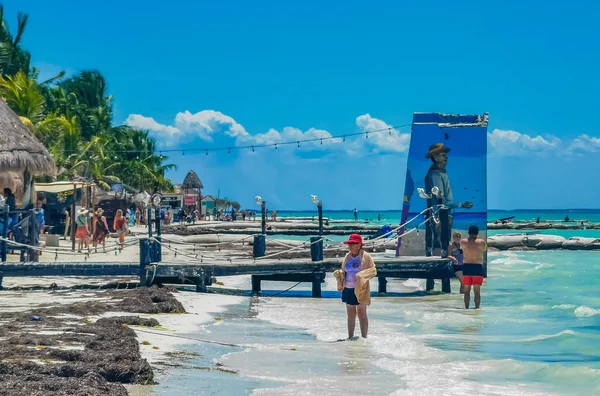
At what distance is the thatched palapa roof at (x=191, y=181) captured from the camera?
82.4 metres

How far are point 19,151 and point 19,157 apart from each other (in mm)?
198

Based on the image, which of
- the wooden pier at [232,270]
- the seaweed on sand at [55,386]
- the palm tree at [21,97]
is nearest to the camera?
the seaweed on sand at [55,386]

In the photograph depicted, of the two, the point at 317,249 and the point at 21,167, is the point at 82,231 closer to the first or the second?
the point at 21,167

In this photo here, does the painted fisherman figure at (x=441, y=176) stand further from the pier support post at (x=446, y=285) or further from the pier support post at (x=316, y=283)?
the pier support post at (x=316, y=283)

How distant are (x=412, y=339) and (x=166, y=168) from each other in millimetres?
66783

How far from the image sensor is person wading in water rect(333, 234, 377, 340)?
11359 millimetres

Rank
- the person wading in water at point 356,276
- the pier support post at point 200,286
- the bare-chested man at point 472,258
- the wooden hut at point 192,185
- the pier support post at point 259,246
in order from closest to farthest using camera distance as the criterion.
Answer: the person wading in water at point 356,276 → the bare-chested man at point 472,258 → the pier support post at point 200,286 → the pier support post at point 259,246 → the wooden hut at point 192,185

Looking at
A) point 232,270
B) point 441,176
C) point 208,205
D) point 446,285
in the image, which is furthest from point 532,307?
point 208,205

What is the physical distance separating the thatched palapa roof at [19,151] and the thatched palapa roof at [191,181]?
59248 millimetres

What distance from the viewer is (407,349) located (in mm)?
11039

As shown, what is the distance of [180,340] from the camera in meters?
11.1

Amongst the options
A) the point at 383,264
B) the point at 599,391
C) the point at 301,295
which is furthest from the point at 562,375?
the point at 301,295

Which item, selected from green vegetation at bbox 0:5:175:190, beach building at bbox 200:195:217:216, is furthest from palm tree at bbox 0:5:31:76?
beach building at bbox 200:195:217:216

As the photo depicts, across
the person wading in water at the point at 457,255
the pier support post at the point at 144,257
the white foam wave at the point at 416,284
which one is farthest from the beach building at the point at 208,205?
the pier support post at the point at 144,257
